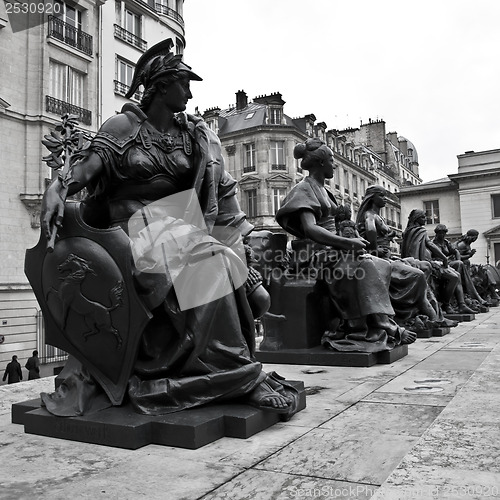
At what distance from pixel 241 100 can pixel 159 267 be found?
42421 millimetres

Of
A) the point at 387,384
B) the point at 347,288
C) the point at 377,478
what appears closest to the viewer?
the point at 377,478

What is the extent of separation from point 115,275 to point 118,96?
20.8 m

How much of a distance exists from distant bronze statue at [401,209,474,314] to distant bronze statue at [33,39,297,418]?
774cm

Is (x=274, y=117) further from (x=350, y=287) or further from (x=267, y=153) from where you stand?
(x=350, y=287)

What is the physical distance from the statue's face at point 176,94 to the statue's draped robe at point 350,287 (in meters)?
2.39

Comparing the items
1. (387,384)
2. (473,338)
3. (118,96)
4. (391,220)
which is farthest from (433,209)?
(387,384)

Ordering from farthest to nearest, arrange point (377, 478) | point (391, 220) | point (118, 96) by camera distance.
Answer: point (391, 220), point (118, 96), point (377, 478)

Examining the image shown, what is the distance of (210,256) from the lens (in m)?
3.12

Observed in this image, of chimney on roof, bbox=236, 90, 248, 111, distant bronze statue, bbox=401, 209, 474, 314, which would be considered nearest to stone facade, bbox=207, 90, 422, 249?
chimney on roof, bbox=236, 90, 248, 111

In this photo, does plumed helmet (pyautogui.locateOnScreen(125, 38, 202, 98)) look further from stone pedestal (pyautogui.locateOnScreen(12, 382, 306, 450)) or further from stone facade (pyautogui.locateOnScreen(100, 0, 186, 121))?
stone facade (pyautogui.locateOnScreen(100, 0, 186, 121))

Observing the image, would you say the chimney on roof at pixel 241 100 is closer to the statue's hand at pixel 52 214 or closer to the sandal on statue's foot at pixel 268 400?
the statue's hand at pixel 52 214

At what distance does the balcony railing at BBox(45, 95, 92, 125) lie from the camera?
19312mm

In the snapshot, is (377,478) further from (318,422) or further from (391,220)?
(391,220)

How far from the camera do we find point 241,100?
43812 millimetres
